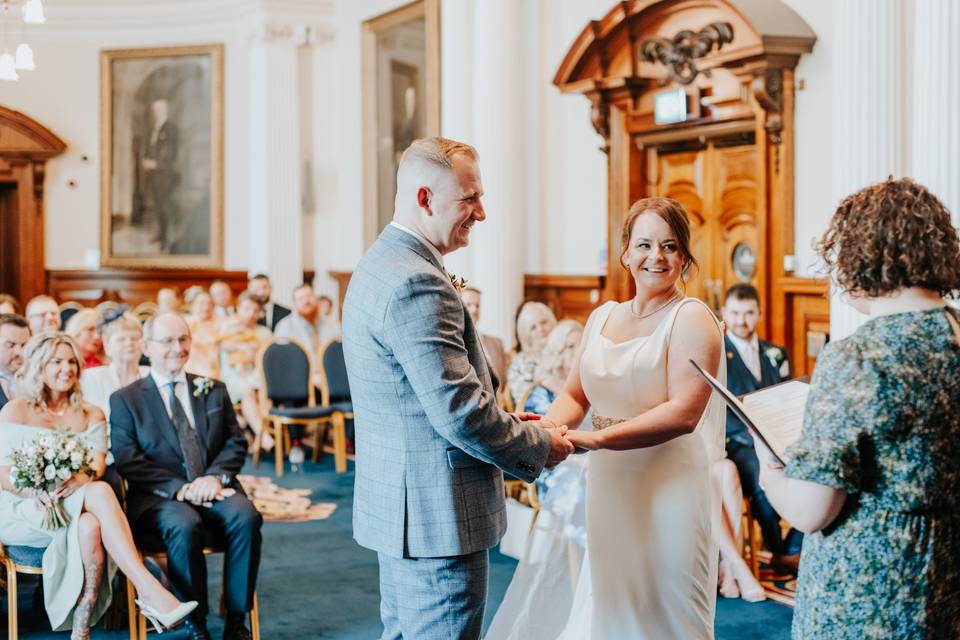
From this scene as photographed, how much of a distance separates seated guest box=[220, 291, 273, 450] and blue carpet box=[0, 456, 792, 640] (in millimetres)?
2586

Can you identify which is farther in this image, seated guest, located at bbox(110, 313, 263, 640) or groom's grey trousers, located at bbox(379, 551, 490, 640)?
seated guest, located at bbox(110, 313, 263, 640)

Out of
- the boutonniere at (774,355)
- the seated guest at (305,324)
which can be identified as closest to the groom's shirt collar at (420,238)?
the boutonniere at (774,355)

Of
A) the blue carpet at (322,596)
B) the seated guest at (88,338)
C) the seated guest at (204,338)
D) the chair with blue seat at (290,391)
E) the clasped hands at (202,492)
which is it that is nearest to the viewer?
the clasped hands at (202,492)

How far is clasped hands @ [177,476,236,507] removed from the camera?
4.77 metres

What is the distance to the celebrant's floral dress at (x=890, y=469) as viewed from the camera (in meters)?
2.04

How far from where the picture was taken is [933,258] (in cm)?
209

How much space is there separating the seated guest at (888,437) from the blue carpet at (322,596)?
273 cm

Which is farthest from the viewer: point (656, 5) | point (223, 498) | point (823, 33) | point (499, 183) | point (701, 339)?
point (499, 183)

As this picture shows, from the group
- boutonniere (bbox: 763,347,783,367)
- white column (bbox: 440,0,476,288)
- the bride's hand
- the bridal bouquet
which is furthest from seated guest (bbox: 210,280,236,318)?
the bride's hand

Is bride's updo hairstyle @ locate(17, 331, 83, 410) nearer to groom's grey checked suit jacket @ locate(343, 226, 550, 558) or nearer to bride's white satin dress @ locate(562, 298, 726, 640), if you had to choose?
groom's grey checked suit jacket @ locate(343, 226, 550, 558)

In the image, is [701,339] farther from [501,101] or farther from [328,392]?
[501,101]

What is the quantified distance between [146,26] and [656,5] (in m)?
9.00

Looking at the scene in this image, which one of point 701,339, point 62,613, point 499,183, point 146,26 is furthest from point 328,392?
point 146,26

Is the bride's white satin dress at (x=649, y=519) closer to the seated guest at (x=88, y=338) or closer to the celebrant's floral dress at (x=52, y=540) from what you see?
the celebrant's floral dress at (x=52, y=540)
